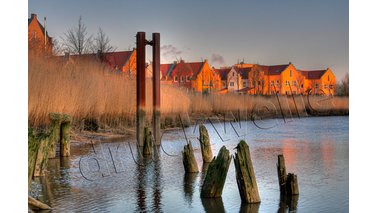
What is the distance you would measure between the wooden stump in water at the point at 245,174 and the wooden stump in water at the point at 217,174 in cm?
21

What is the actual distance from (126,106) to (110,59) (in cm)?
850

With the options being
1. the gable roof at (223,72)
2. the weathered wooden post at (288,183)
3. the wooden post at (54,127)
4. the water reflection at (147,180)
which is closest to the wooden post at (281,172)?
the weathered wooden post at (288,183)

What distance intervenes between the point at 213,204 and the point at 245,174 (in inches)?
22.8

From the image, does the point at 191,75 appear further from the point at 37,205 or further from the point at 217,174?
the point at 37,205

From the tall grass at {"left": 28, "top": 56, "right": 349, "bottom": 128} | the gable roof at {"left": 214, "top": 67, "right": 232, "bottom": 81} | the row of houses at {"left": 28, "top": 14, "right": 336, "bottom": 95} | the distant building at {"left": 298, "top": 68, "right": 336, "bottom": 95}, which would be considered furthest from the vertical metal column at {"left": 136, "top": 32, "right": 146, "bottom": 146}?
the gable roof at {"left": 214, "top": 67, "right": 232, "bottom": 81}

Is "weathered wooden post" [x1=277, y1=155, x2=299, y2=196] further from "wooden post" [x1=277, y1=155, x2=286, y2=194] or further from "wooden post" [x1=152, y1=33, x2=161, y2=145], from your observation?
"wooden post" [x1=152, y1=33, x2=161, y2=145]

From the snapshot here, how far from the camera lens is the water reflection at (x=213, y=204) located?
528 centimetres

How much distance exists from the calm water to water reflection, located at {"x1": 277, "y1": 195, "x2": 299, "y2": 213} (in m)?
0.01

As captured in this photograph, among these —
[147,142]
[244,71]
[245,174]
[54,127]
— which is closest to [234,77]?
[244,71]

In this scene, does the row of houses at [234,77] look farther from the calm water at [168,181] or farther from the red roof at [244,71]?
the calm water at [168,181]

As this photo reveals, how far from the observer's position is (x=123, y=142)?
11.6 meters

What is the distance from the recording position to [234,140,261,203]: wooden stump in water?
5.09m
